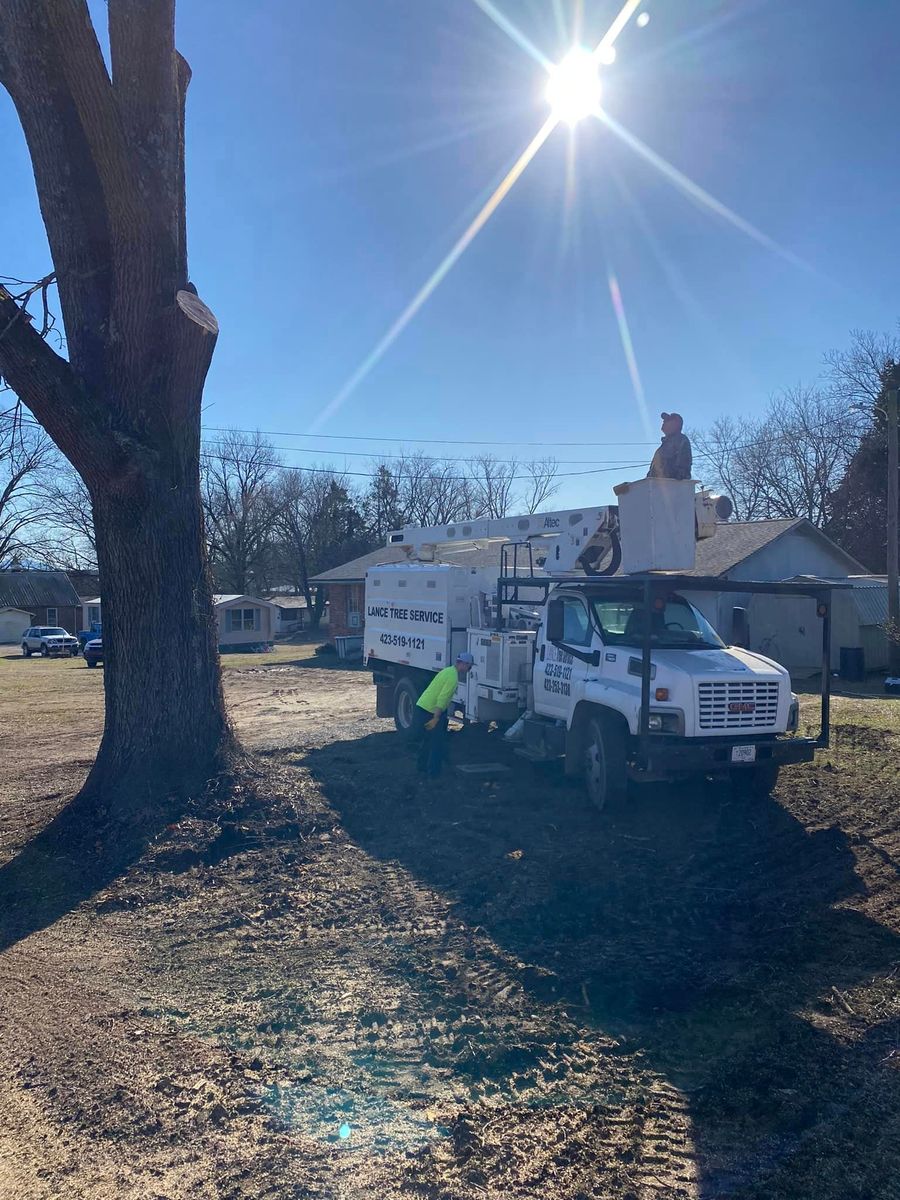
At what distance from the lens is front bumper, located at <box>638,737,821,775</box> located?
773cm

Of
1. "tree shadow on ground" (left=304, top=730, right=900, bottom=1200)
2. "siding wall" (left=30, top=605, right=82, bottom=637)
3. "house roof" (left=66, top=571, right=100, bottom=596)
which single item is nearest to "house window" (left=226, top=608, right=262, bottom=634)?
"siding wall" (left=30, top=605, right=82, bottom=637)

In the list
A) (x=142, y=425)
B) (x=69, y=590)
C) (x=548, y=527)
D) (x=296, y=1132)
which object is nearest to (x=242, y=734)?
(x=548, y=527)

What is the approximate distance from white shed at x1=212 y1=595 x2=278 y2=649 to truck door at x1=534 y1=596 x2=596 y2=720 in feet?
121

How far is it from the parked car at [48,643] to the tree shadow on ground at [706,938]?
4231 cm

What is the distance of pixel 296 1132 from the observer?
3576mm

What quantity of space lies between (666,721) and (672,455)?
105 inches

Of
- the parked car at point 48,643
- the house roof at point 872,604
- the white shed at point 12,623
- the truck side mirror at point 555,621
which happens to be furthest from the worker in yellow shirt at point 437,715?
the white shed at point 12,623

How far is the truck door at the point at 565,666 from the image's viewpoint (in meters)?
9.38

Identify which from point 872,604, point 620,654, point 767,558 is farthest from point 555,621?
point 767,558

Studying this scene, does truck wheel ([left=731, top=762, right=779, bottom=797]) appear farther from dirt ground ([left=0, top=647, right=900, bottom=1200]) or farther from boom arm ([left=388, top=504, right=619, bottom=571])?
boom arm ([left=388, top=504, right=619, bottom=571])

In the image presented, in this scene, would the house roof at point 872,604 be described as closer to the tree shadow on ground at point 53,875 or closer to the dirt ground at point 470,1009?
the dirt ground at point 470,1009

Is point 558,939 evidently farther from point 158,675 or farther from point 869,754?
point 869,754

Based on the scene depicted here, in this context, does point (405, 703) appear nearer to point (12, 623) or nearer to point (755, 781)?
point (755, 781)

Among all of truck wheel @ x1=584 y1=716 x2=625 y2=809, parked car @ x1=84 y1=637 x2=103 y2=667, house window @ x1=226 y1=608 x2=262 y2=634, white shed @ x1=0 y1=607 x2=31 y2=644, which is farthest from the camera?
white shed @ x1=0 y1=607 x2=31 y2=644
